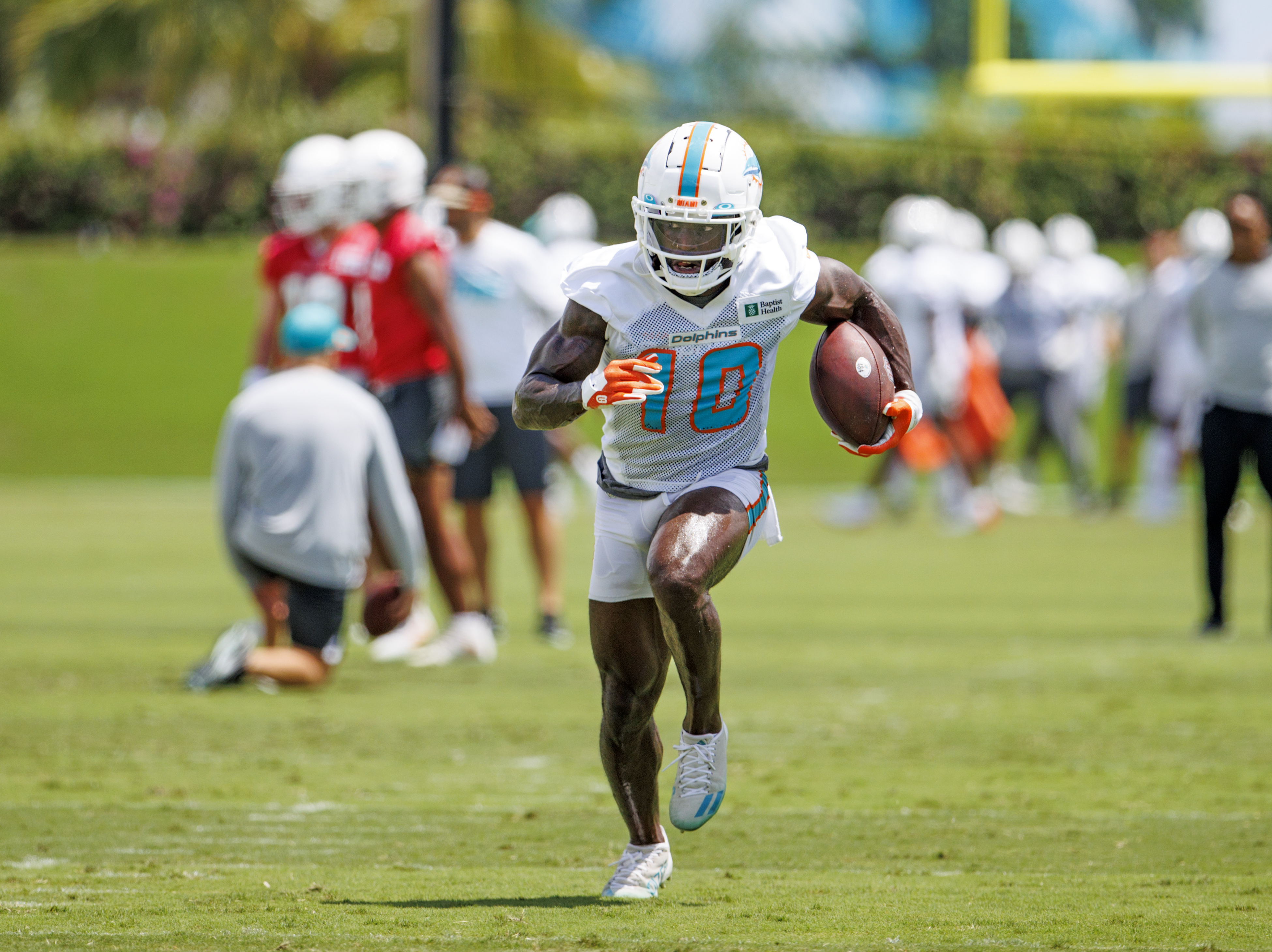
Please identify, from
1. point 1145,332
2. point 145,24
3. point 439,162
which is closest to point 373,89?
Answer: point 145,24

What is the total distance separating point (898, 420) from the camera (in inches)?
185

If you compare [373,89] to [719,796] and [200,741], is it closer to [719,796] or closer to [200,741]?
[200,741]

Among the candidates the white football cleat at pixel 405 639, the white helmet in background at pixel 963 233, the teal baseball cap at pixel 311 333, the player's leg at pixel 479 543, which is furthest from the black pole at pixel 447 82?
the teal baseball cap at pixel 311 333

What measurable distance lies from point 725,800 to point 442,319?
10.6ft

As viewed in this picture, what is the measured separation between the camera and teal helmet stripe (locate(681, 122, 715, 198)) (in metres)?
4.40

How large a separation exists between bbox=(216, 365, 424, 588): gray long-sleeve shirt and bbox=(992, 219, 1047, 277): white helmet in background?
33.4ft

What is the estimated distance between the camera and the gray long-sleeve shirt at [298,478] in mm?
7648

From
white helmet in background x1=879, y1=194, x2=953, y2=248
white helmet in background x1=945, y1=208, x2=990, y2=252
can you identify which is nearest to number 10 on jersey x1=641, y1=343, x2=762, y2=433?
white helmet in background x1=879, y1=194, x2=953, y2=248

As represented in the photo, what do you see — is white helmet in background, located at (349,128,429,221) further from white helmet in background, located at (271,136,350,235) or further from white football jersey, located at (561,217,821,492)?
white football jersey, located at (561,217,821,492)

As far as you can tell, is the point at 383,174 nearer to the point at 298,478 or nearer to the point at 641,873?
the point at 298,478

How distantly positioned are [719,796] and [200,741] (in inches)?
109

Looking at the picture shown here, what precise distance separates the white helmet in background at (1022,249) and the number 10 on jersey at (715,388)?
493 inches

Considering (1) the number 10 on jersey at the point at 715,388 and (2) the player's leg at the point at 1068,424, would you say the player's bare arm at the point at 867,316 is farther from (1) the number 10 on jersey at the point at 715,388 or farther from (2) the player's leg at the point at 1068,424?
(2) the player's leg at the point at 1068,424

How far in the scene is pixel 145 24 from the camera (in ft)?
85.5
